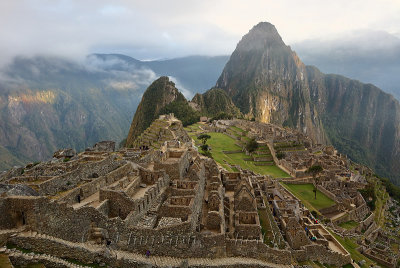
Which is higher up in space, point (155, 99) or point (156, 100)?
point (155, 99)

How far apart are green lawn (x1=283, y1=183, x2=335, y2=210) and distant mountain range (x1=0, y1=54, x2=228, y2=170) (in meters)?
64.2

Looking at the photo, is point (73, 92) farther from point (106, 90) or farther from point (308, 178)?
point (308, 178)

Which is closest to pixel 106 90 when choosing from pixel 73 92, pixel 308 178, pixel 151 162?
pixel 73 92

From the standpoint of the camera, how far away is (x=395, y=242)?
40.6m

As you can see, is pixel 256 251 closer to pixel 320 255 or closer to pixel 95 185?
pixel 320 255

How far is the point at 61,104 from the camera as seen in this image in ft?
342

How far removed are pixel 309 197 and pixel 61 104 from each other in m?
93.9

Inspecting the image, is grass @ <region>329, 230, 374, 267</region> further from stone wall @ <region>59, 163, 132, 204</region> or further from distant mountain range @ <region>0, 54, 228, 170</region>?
distant mountain range @ <region>0, 54, 228, 170</region>

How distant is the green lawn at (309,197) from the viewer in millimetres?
43062

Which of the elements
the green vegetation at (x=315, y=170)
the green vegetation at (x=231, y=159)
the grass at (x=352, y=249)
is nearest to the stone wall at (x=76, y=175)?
the grass at (x=352, y=249)

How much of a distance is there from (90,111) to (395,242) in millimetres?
108050

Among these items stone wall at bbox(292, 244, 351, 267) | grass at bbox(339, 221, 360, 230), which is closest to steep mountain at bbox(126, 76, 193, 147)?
grass at bbox(339, 221, 360, 230)

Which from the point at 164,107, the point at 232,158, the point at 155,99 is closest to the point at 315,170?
the point at 232,158

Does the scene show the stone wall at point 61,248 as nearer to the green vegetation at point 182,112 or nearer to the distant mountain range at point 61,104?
the distant mountain range at point 61,104
